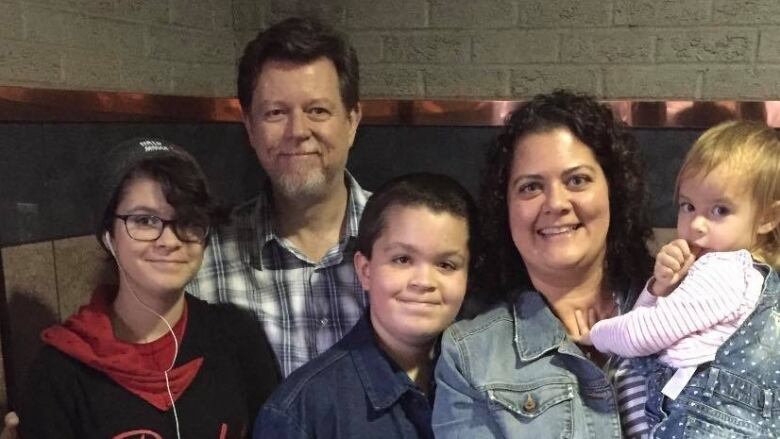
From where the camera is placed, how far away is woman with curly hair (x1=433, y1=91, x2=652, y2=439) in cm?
126

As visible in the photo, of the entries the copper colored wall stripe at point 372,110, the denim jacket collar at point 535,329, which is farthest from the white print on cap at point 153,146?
the denim jacket collar at point 535,329

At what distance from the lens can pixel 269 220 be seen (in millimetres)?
1752

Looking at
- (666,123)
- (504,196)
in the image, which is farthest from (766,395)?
(666,123)

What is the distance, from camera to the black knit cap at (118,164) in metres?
1.38

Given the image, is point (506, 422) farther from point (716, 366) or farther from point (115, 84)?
point (115, 84)

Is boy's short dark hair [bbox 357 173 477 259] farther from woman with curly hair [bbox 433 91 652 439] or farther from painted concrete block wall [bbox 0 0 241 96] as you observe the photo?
painted concrete block wall [bbox 0 0 241 96]

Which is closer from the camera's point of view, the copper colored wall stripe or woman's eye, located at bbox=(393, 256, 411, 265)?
woman's eye, located at bbox=(393, 256, 411, 265)

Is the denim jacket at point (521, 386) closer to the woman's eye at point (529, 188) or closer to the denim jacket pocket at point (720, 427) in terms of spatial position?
the denim jacket pocket at point (720, 427)

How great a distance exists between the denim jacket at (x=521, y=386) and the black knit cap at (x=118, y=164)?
2.33 ft

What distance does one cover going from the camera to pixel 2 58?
1.69 metres

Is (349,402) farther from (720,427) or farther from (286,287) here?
(720,427)

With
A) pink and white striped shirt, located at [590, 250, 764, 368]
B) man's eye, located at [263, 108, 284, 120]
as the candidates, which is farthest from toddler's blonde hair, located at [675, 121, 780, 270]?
man's eye, located at [263, 108, 284, 120]

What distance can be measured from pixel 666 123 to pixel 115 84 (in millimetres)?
1700

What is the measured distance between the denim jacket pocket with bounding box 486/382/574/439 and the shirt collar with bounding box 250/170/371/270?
0.62 meters
